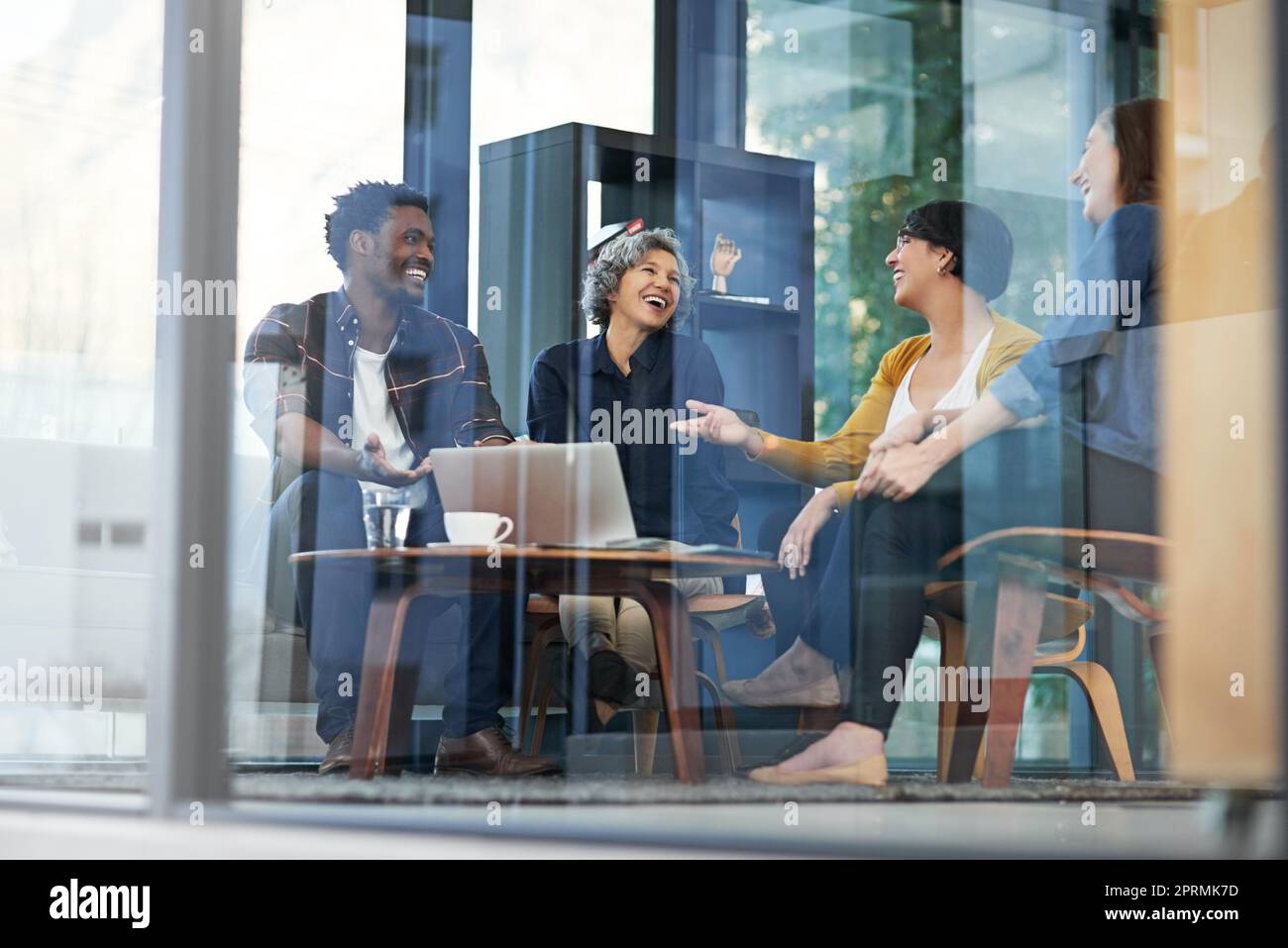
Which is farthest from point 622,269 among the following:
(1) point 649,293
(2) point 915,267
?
(2) point 915,267

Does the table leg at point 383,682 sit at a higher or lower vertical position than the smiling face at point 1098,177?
lower

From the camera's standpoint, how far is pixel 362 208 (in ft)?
11.7

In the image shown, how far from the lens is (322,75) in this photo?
3359mm

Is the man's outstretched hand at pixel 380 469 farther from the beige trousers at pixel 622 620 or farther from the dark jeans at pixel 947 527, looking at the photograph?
the dark jeans at pixel 947 527

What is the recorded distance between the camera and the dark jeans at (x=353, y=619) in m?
2.86

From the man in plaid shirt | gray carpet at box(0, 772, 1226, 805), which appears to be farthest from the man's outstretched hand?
gray carpet at box(0, 772, 1226, 805)

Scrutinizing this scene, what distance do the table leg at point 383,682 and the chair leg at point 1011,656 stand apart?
1025mm

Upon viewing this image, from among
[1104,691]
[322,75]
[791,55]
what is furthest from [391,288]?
[1104,691]

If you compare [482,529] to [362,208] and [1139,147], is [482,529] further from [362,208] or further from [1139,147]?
[1139,147]

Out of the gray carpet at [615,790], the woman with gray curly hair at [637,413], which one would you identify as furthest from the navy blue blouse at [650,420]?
the gray carpet at [615,790]

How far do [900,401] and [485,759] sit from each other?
1.03m

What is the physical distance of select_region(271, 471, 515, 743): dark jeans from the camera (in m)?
2.86
